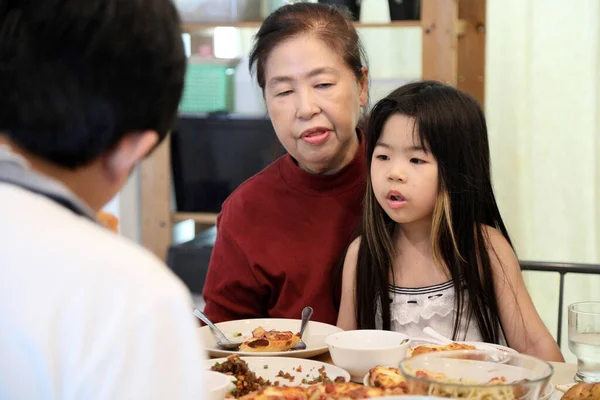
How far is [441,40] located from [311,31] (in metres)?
1.17

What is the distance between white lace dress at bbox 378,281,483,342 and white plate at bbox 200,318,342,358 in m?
0.25

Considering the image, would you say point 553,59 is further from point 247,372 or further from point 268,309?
point 247,372

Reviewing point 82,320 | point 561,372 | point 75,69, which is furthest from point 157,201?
point 82,320

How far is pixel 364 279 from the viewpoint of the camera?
5.38 ft

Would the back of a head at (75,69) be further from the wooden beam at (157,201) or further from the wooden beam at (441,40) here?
the wooden beam at (157,201)

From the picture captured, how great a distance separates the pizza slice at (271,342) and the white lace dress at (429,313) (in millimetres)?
354

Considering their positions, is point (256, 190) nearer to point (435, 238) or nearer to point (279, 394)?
point (435, 238)

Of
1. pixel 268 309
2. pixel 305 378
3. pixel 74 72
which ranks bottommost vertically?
pixel 268 309

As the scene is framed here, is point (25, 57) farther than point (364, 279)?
No

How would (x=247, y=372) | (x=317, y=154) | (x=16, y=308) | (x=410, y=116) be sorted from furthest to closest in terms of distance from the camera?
1. (x=317, y=154)
2. (x=410, y=116)
3. (x=247, y=372)
4. (x=16, y=308)

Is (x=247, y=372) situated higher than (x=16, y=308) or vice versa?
(x=16, y=308)

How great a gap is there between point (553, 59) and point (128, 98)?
2456 millimetres

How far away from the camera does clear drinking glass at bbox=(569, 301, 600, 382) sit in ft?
3.82

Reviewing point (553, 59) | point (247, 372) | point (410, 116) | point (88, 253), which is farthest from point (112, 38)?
point (553, 59)
